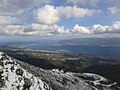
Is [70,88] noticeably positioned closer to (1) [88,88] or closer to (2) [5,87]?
(1) [88,88]

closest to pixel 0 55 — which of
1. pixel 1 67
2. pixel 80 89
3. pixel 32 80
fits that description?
pixel 1 67

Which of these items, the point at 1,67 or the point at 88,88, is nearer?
the point at 1,67

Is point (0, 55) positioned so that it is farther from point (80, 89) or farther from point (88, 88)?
point (88, 88)

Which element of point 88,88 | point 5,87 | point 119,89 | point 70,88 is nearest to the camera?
point 5,87

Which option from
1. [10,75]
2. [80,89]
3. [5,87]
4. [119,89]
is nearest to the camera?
[5,87]

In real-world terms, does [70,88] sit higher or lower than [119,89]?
higher

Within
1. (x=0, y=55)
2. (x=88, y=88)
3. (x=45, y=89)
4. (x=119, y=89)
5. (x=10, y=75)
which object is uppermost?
(x=0, y=55)

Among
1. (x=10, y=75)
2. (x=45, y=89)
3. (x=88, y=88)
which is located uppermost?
(x=10, y=75)

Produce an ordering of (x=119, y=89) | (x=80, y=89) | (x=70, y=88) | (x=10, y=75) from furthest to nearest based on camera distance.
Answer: (x=119, y=89)
(x=80, y=89)
(x=70, y=88)
(x=10, y=75)

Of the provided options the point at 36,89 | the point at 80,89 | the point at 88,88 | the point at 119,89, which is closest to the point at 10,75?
the point at 36,89
